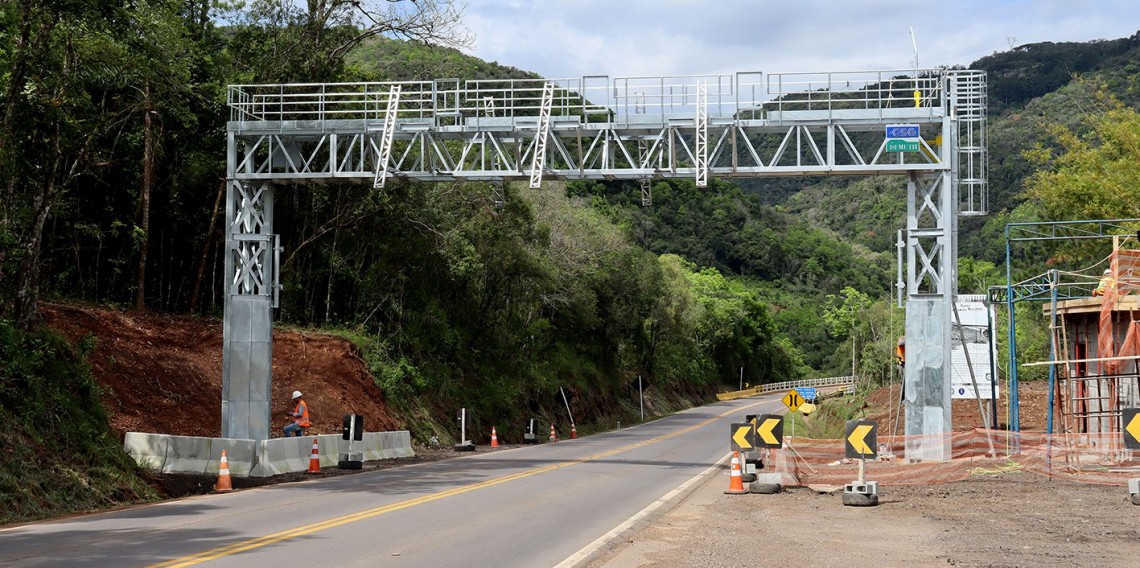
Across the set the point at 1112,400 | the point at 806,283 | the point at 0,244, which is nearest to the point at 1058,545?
the point at 1112,400

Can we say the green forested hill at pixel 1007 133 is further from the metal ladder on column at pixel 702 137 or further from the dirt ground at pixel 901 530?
the dirt ground at pixel 901 530

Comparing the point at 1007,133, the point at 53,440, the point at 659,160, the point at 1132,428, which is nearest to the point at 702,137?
the point at 659,160

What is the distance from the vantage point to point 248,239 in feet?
89.3

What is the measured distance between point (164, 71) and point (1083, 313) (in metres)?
22.4

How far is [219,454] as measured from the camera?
22328mm

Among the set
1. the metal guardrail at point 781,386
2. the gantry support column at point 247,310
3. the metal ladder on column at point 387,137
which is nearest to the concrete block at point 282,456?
the gantry support column at point 247,310

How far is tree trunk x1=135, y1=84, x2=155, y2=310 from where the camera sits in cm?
2980

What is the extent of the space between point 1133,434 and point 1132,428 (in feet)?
0.32

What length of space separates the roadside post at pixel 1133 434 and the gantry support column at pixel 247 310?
1801 centimetres

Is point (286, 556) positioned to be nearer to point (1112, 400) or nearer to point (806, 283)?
point (1112, 400)

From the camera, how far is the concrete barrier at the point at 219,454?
21625 millimetres

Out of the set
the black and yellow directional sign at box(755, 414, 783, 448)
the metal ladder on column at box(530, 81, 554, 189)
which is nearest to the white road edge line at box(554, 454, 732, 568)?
the black and yellow directional sign at box(755, 414, 783, 448)

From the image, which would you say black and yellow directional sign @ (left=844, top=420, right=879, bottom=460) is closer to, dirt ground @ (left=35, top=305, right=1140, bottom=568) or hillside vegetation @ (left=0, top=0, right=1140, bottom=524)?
dirt ground @ (left=35, top=305, right=1140, bottom=568)

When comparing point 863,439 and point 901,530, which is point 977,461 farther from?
point 901,530
